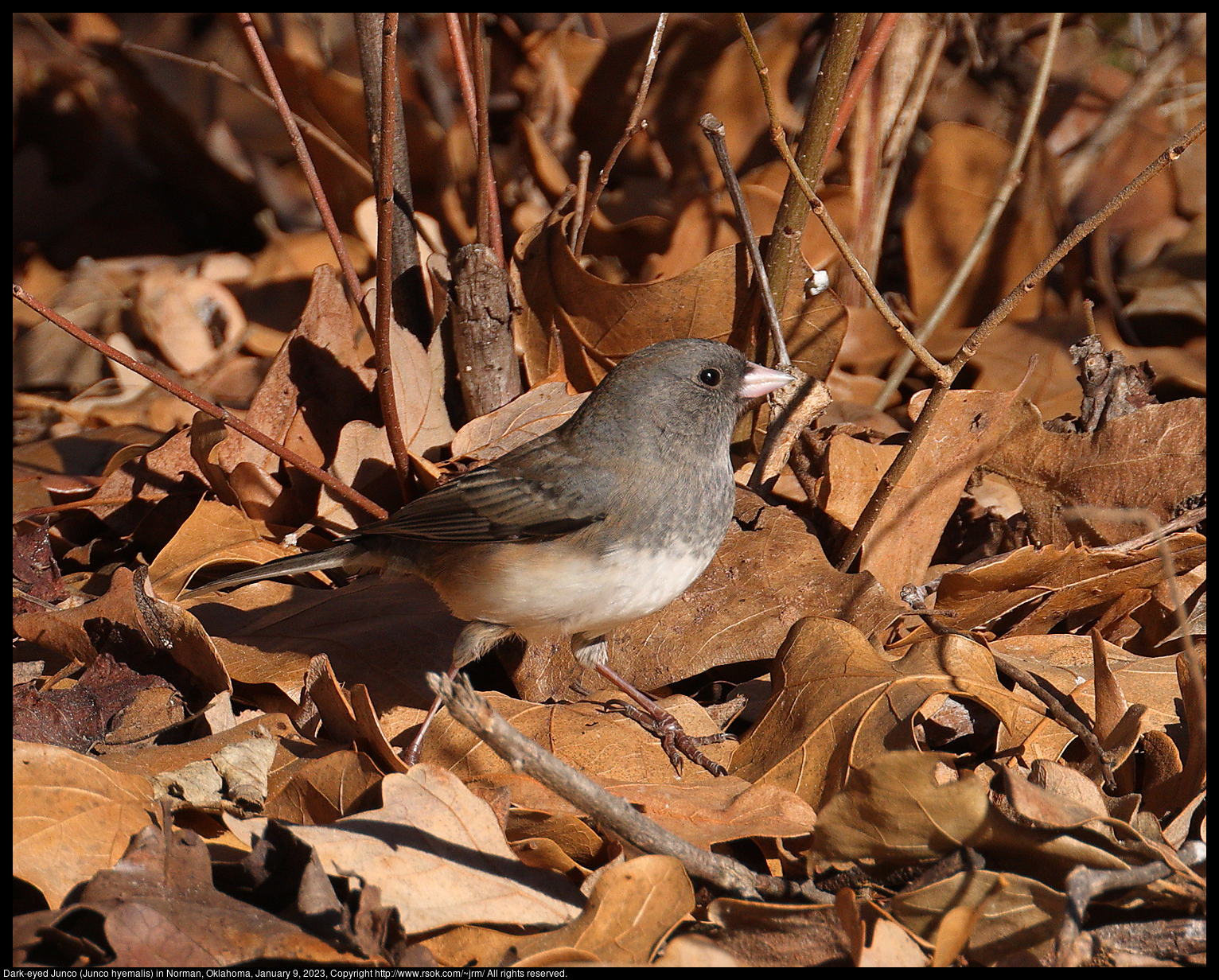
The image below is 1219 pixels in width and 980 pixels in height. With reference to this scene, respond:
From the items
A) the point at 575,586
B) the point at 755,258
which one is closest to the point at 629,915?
the point at 575,586

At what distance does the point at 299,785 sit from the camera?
1.84 metres

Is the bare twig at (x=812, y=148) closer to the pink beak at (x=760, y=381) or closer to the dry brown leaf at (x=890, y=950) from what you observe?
the pink beak at (x=760, y=381)

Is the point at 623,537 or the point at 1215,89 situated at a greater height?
the point at 1215,89

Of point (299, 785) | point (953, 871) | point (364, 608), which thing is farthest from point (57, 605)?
point (953, 871)

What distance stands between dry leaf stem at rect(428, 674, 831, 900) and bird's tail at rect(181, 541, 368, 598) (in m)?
0.95

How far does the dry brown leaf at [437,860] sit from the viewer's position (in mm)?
1564

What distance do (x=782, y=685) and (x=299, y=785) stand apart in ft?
3.10

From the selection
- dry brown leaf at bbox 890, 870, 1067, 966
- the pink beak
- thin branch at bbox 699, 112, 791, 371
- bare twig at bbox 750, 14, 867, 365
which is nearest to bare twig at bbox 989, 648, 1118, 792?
dry brown leaf at bbox 890, 870, 1067, 966

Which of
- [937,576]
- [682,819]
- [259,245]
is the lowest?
[682,819]

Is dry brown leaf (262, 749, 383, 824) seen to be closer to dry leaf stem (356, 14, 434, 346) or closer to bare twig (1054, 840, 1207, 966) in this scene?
bare twig (1054, 840, 1207, 966)

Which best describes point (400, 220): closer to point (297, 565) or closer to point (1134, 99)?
point (297, 565)

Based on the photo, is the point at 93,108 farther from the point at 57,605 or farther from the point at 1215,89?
the point at 1215,89

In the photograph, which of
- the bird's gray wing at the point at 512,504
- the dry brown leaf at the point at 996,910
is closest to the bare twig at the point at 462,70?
the bird's gray wing at the point at 512,504

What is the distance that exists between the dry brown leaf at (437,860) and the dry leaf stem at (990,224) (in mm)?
1900
